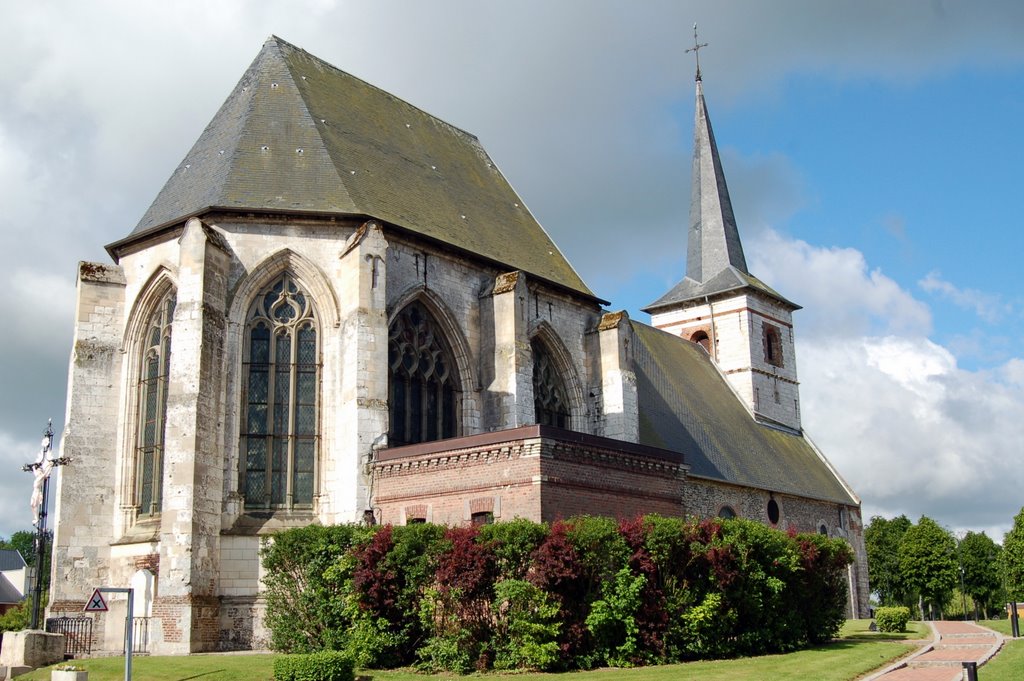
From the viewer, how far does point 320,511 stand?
73.1ft

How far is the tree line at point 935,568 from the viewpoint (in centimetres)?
5641

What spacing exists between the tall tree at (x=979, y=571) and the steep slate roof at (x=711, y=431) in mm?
Answer: 25024

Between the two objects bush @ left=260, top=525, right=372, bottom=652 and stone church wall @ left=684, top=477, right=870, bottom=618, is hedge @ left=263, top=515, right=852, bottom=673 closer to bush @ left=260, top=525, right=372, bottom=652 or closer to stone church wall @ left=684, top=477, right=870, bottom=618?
bush @ left=260, top=525, right=372, bottom=652

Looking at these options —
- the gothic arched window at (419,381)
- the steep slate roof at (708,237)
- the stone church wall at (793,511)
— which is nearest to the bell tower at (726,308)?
the steep slate roof at (708,237)

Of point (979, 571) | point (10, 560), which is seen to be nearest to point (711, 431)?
point (979, 571)

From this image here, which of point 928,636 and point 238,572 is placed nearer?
point 238,572

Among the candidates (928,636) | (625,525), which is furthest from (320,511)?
(928,636)

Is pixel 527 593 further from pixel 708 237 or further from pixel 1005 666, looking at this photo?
pixel 708 237

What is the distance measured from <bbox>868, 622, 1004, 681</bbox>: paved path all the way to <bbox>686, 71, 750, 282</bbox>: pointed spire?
2486 centimetres

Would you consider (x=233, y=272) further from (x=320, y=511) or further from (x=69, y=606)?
(x=69, y=606)

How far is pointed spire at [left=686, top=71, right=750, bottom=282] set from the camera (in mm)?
48375

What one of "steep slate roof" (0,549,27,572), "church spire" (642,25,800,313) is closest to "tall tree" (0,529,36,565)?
"steep slate roof" (0,549,27,572)

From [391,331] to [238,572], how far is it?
21.5 ft

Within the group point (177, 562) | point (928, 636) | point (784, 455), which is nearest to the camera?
point (177, 562)
